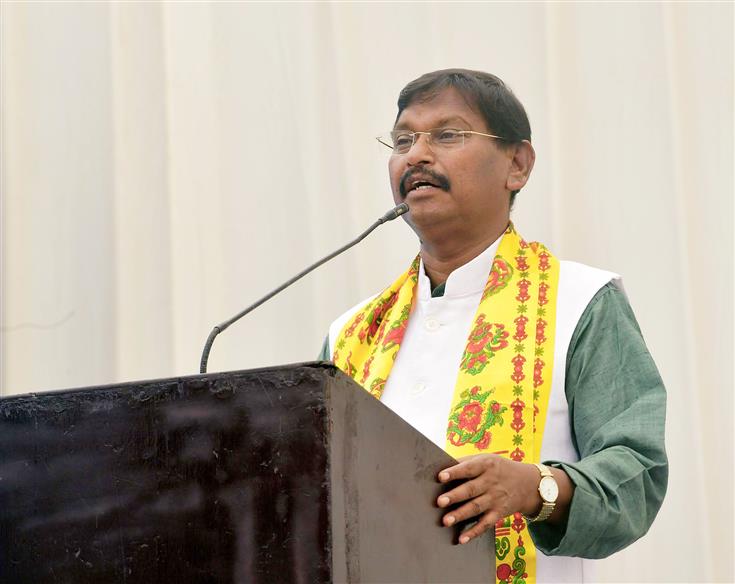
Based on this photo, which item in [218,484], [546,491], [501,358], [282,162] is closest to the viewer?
[218,484]

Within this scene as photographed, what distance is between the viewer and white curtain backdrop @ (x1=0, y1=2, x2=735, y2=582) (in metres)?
3.28

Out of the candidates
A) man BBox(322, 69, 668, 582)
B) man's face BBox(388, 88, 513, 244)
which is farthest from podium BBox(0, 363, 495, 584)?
man's face BBox(388, 88, 513, 244)

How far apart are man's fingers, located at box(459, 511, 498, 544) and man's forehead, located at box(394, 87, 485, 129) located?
1.12m

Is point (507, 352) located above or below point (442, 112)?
below

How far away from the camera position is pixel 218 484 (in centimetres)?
122

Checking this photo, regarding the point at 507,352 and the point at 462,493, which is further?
the point at 507,352

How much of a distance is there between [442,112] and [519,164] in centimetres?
21

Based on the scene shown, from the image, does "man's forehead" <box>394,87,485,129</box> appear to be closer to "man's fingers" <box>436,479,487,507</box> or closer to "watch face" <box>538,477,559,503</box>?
"watch face" <box>538,477,559,503</box>

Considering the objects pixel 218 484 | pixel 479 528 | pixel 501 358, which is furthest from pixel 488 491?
pixel 501 358

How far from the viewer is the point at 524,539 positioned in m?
2.00

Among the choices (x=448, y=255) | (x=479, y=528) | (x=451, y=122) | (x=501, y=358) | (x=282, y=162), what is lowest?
(x=479, y=528)

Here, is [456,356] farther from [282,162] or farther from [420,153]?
[282,162]

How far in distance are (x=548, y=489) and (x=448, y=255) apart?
2.92 ft

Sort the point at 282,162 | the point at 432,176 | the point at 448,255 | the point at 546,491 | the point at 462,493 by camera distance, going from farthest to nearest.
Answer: the point at 282,162 → the point at 448,255 → the point at 432,176 → the point at 546,491 → the point at 462,493
